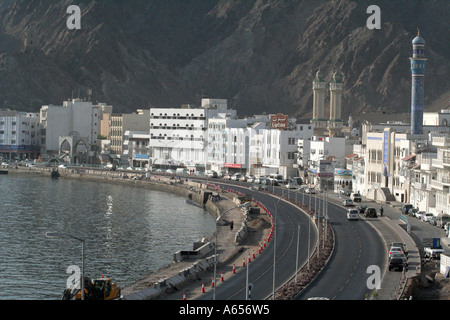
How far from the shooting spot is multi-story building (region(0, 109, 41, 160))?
7116 inches

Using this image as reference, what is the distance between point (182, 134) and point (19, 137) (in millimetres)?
40566

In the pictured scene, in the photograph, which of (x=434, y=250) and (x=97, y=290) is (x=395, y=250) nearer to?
(x=434, y=250)

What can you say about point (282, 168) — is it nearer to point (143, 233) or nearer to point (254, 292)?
point (143, 233)

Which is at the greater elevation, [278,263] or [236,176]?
[236,176]

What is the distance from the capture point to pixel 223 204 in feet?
326

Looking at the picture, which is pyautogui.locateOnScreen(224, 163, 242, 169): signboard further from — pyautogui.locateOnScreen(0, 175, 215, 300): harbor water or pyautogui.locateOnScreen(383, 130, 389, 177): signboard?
pyautogui.locateOnScreen(383, 130, 389, 177): signboard

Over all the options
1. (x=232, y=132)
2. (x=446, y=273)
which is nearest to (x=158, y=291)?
(x=446, y=273)

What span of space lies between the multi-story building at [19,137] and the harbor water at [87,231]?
41841mm

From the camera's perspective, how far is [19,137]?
18212 centimetres

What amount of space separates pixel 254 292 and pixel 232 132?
9987 cm

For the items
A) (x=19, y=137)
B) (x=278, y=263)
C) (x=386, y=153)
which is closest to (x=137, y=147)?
(x=19, y=137)

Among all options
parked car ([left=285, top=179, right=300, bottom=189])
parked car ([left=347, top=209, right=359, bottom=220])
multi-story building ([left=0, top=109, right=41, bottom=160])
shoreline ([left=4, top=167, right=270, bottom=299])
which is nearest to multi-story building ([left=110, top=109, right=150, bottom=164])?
multi-story building ([left=0, top=109, right=41, bottom=160])

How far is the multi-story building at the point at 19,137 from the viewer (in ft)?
593

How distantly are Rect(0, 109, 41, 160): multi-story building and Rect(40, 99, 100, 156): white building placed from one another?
202 centimetres
